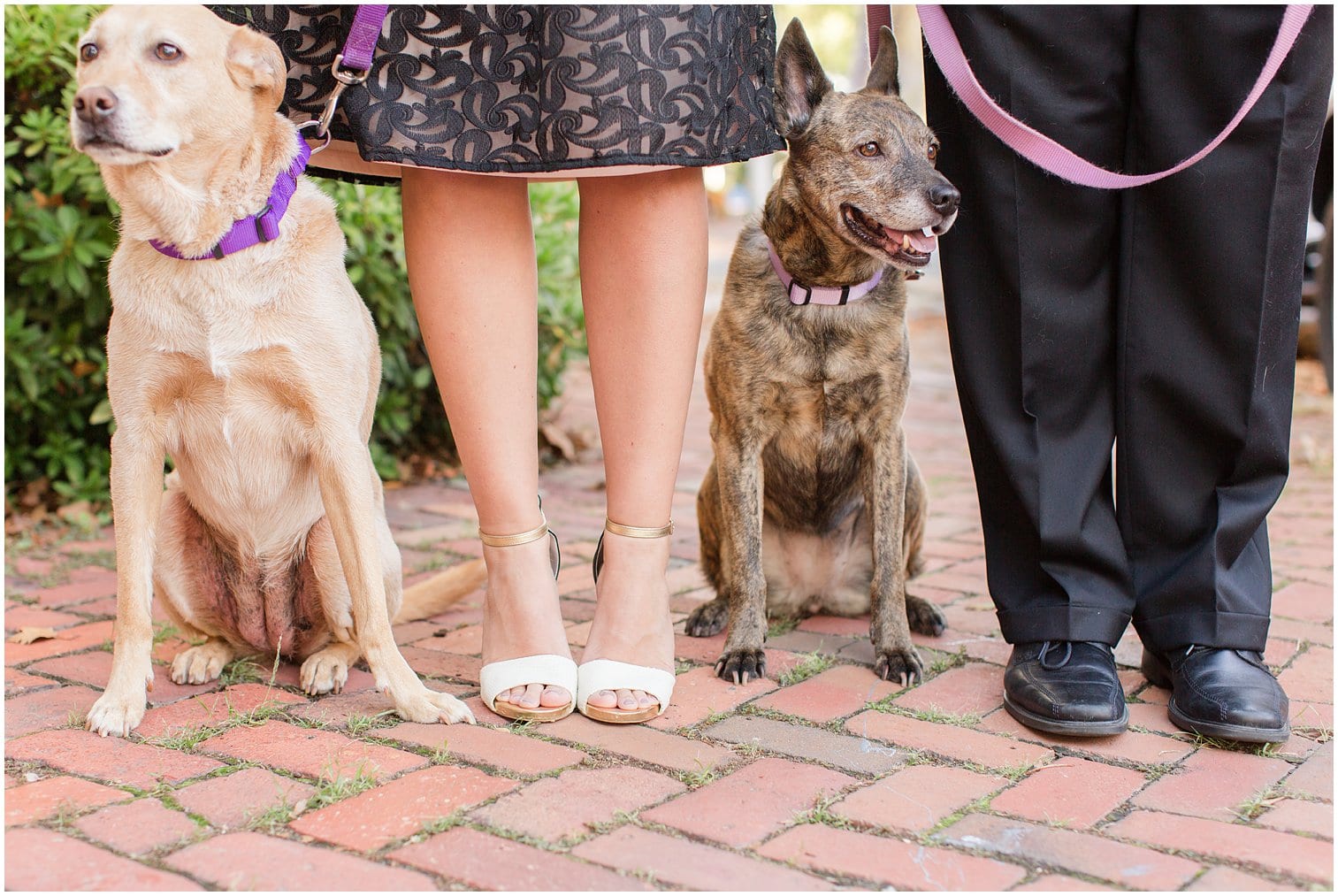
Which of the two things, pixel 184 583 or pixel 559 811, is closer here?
pixel 559 811

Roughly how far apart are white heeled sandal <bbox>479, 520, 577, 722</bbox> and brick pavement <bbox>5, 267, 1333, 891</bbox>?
0.14 feet

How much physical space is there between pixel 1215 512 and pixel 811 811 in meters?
1.07

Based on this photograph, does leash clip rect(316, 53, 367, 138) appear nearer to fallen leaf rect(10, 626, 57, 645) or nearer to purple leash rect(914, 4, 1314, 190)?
purple leash rect(914, 4, 1314, 190)

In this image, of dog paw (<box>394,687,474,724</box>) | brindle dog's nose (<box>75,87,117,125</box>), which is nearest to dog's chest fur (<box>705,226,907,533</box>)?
dog paw (<box>394,687,474,724</box>)

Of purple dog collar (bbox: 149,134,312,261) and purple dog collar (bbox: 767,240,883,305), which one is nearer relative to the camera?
purple dog collar (bbox: 149,134,312,261)

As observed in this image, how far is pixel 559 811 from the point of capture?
6.07 feet

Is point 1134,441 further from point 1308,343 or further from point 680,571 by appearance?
point 1308,343

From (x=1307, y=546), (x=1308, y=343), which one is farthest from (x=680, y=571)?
(x=1308, y=343)

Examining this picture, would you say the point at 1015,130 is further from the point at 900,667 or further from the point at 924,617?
the point at 924,617

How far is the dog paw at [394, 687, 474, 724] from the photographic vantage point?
225cm

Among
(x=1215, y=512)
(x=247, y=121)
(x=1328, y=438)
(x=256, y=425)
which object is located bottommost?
(x=1328, y=438)

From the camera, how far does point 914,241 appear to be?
8.82 feet

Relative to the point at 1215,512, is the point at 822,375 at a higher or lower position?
higher

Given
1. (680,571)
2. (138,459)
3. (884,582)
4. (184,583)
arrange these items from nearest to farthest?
(138,459), (184,583), (884,582), (680,571)
